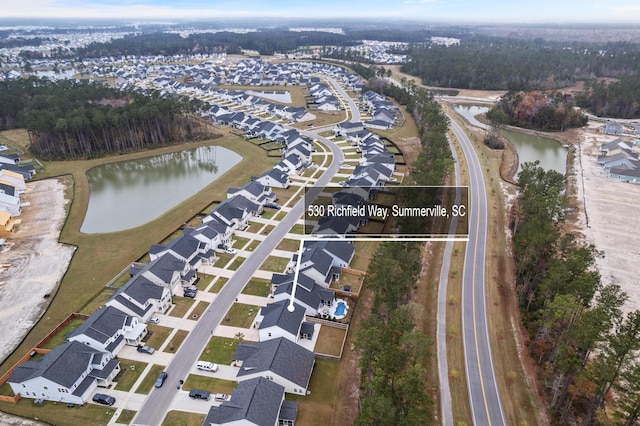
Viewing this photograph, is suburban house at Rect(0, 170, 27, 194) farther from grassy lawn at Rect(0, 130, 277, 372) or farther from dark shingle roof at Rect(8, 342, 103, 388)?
dark shingle roof at Rect(8, 342, 103, 388)

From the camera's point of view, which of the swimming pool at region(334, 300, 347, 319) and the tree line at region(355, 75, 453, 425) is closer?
the tree line at region(355, 75, 453, 425)

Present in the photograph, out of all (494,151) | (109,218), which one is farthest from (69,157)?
(494,151)

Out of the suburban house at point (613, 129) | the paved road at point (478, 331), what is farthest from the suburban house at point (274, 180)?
the suburban house at point (613, 129)

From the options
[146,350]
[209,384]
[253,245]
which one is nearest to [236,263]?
[253,245]

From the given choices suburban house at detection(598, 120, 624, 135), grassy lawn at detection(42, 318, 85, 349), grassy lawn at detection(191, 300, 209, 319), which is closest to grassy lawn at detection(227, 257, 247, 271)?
grassy lawn at detection(191, 300, 209, 319)

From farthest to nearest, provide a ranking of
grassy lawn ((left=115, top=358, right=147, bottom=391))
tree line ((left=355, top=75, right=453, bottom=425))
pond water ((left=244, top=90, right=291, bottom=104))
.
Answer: pond water ((left=244, top=90, right=291, bottom=104)) < grassy lawn ((left=115, top=358, right=147, bottom=391)) < tree line ((left=355, top=75, right=453, bottom=425))

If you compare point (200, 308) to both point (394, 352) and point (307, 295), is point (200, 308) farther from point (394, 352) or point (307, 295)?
point (394, 352)
